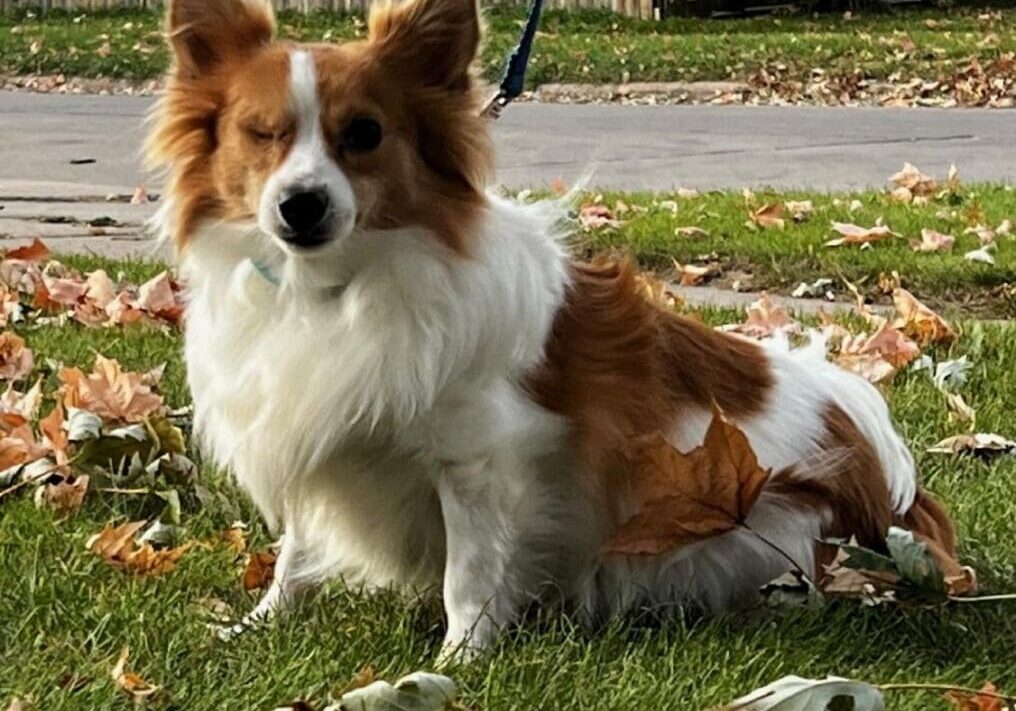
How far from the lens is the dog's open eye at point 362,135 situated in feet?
9.98

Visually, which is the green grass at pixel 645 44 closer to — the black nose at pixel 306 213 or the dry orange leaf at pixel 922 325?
the dry orange leaf at pixel 922 325

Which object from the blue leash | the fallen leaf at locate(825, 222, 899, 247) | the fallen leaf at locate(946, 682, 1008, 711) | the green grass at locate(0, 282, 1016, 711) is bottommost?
the fallen leaf at locate(825, 222, 899, 247)

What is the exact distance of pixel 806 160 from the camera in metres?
10.8

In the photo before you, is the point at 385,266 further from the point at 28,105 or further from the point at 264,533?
the point at 28,105

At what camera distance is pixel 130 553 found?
3400mm

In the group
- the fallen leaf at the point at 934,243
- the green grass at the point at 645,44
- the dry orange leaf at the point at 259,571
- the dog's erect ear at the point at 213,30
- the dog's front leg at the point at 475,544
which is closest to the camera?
the dog's front leg at the point at 475,544

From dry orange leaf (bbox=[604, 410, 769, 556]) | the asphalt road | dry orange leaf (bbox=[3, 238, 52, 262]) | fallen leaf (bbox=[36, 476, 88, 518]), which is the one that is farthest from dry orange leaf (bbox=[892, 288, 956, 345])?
the asphalt road

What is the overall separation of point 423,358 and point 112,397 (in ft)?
4.48

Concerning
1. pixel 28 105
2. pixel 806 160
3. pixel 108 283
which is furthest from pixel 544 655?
pixel 28 105

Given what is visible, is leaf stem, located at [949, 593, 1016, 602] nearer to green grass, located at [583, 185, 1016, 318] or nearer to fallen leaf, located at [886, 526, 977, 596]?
fallen leaf, located at [886, 526, 977, 596]

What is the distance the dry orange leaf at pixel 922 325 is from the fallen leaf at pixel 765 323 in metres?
0.35

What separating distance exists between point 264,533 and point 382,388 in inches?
31.4

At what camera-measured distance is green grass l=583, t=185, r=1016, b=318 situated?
6.04 m

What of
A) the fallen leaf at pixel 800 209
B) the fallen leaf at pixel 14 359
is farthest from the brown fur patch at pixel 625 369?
the fallen leaf at pixel 800 209
